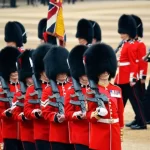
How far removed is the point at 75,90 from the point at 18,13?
2800cm

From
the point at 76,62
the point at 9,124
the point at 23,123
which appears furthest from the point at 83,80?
the point at 9,124

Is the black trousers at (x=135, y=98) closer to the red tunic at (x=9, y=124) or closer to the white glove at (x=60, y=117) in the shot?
the red tunic at (x=9, y=124)

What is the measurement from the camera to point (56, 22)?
42.4 feet

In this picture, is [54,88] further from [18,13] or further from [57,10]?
[18,13]

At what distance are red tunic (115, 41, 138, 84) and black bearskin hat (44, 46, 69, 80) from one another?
348 cm

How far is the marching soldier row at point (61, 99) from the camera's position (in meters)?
9.35

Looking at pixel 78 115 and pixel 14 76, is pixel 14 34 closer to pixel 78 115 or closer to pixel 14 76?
pixel 14 76

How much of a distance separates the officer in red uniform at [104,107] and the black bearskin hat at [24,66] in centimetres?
110

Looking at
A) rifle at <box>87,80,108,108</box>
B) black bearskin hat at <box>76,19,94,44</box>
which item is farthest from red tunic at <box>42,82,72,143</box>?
black bearskin hat at <box>76,19,94,44</box>

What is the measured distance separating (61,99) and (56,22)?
3175 millimetres

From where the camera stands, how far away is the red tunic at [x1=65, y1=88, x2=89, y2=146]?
970 centimetres

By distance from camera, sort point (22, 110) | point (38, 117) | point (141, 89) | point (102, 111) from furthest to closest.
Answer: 1. point (141, 89)
2. point (22, 110)
3. point (38, 117)
4. point (102, 111)

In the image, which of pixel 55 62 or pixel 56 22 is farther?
pixel 56 22

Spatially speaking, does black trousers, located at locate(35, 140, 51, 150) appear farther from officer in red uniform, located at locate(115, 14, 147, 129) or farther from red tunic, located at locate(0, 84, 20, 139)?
officer in red uniform, located at locate(115, 14, 147, 129)
